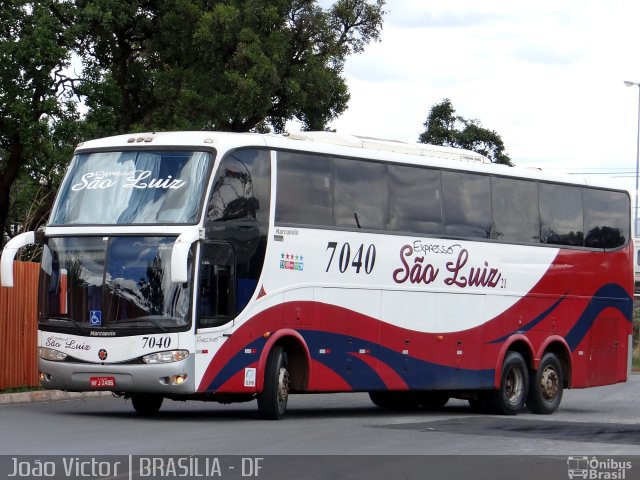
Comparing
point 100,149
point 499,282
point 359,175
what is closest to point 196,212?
point 100,149

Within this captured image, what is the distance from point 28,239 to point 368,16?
1611cm

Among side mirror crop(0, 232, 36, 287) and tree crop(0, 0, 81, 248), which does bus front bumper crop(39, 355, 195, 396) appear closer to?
side mirror crop(0, 232, 36, 287)

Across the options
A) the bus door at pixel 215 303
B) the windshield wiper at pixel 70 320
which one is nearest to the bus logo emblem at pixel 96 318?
the windshield wiper at pixel 70 320

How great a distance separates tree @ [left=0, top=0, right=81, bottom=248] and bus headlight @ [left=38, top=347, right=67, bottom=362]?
36.9 ft

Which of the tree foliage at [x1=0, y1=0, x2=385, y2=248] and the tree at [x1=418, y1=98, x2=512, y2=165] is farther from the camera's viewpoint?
the tree at [x1=418, y1=98, x2=512, y2=165]

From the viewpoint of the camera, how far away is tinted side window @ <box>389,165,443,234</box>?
19.1m

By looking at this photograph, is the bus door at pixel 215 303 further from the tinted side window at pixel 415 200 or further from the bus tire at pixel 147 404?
the tinted side window at pixel 415 200

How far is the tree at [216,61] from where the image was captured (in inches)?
1132

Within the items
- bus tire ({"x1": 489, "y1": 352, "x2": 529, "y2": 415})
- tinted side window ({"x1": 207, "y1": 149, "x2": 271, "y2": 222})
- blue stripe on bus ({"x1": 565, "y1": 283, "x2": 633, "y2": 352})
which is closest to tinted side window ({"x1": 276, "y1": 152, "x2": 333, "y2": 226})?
tinted side window ({"x1": 207, "y1": 149, "x2": 271, "y2": 222})

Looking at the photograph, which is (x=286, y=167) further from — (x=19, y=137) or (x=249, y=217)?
(x=19, y=137)

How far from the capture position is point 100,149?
17094mm

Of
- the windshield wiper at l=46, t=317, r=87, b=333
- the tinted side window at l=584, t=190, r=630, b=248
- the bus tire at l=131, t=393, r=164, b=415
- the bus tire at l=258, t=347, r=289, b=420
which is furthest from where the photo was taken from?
the tinted side window at l=584, t=190, r=630, b=248

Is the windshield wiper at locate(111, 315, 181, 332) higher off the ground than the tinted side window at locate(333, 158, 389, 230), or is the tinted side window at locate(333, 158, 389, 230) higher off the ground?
the tinted side window at locate(333, 158, 389, 230)

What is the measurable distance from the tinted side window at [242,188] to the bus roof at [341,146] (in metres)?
0.19
